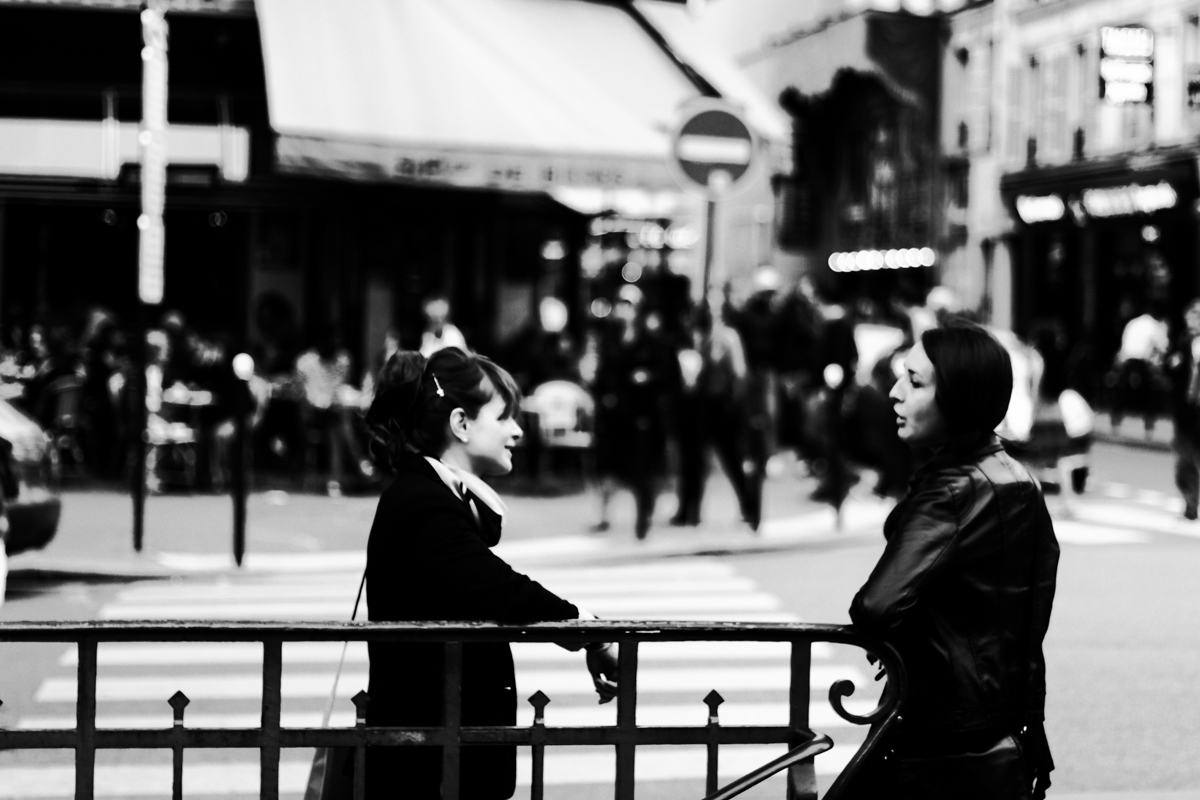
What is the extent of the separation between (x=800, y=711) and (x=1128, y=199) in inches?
1030

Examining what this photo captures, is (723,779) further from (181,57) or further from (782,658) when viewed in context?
(181,57)

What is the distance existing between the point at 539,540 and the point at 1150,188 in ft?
57.7

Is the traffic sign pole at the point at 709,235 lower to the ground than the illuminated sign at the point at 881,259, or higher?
lower

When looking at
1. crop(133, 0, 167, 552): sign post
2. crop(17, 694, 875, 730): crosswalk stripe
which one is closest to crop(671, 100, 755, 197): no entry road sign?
crop(133, 0, 167, 552): sign post

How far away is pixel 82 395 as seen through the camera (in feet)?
53.1

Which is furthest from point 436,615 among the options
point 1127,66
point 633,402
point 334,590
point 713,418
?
point 1127,66

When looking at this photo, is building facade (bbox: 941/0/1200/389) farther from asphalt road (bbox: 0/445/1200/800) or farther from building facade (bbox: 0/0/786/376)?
asphalt road (bbox: 0/445/1200/800)

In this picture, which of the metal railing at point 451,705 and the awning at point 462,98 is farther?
the awning at point 462,98

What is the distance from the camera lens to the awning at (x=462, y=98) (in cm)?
1500

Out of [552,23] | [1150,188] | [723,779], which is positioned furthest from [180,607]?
[1150,188]

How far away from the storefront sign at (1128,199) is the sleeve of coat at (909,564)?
82.0ft

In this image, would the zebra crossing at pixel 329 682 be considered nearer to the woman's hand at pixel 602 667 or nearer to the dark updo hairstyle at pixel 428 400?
the woman's hand at pixel 602 667

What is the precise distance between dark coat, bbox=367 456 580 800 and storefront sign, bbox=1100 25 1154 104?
20.7 metres

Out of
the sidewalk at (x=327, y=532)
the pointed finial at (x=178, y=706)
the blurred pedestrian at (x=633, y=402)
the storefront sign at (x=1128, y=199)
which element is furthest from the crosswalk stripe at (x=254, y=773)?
the storefront sign at (x=1128, y=199)
